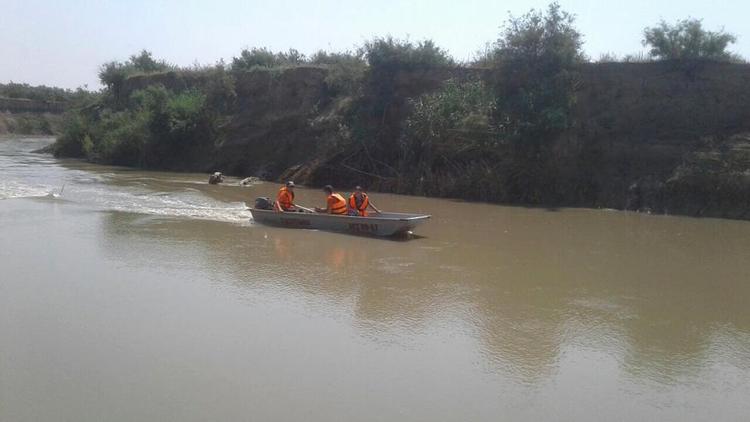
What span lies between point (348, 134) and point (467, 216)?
29.2ft

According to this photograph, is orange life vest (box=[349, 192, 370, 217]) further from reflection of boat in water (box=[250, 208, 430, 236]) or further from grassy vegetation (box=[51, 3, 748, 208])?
grassy vegetation (box=[51, 3, 748, 208])

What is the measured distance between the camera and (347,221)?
617 inches

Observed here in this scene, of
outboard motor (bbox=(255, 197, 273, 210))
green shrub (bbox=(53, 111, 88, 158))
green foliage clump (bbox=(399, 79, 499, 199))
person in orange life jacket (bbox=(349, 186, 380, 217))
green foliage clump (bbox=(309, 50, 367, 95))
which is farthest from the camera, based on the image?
green shrub (bbox=(53, 111, 88, 158))

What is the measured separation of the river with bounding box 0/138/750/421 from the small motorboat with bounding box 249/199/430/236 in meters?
0.33

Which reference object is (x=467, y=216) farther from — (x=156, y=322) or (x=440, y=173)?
(x=156, y=322)

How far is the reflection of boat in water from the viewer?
1509cm

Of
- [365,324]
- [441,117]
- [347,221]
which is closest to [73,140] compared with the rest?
[441,117]

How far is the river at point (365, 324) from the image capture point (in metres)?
6.75

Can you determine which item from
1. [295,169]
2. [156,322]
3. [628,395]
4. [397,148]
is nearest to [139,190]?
[295,169]

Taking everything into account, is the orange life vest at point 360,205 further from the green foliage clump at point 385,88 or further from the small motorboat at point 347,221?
the green foliage clump at point 385,88

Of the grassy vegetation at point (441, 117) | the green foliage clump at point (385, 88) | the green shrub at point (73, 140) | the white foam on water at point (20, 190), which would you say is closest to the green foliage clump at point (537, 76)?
the grassy vegetation at point (441, 117)

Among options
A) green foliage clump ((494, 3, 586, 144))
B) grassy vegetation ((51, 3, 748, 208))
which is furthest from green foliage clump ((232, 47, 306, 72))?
green foliage clump ((494, 3, 586, 144))

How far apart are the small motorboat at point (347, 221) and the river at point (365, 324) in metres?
0.33

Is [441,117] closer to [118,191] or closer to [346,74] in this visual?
[346,74]
